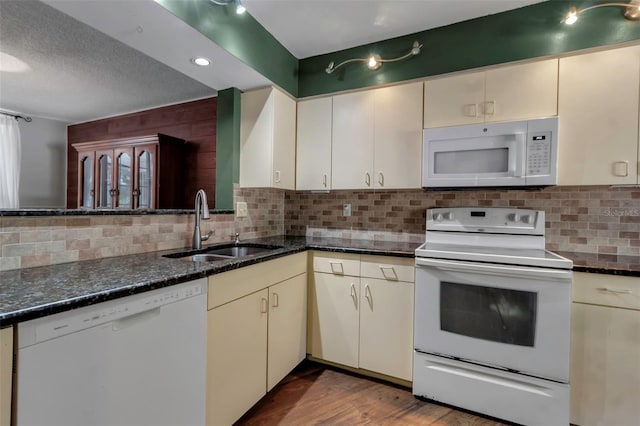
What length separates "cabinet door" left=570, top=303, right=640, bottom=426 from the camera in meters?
1.40

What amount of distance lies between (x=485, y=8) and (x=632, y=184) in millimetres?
1304

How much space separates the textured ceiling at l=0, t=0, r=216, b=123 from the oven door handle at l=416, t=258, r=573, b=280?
2.79 m

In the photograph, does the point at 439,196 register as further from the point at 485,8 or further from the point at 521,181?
the point at 485,8

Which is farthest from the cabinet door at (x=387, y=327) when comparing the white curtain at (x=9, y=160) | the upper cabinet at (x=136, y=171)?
the white curtain at (x=9, y=160)

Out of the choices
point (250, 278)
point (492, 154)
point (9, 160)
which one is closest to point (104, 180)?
point (9, 160)

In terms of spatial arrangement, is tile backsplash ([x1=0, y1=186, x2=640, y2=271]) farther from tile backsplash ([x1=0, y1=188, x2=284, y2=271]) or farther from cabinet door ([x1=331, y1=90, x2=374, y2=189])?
cabinet door ([x1=331, y1=90, x2=374, y2=189])

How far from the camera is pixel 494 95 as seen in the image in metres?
1.79

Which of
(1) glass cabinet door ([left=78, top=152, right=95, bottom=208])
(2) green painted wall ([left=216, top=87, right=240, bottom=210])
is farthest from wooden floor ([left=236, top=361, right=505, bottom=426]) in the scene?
(1) glass cabinet door ([left=78, top=152, right=95, bottom=208])

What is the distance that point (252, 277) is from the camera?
1.52 meters

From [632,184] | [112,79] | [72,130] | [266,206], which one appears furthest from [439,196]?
[72,130]

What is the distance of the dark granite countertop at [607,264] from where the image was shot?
4.58 ft

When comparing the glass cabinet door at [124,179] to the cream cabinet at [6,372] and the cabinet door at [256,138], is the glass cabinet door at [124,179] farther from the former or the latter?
the cream cabinet at [6,372]

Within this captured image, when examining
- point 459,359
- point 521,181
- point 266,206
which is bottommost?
point 459,359

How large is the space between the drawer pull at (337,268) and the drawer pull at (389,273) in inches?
10.8
